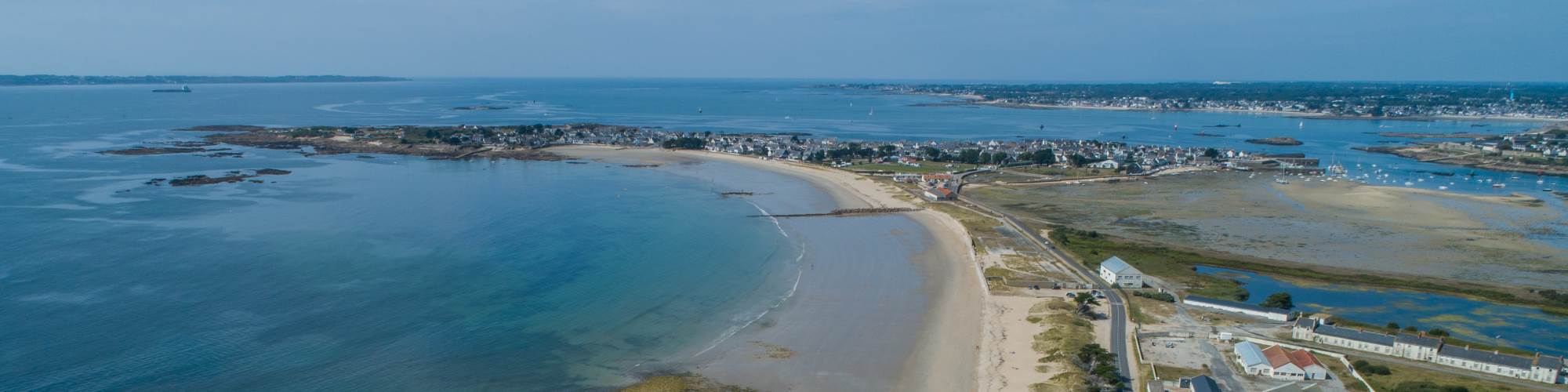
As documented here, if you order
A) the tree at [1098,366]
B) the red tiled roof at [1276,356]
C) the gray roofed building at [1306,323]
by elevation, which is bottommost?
the tree at [1098,366]

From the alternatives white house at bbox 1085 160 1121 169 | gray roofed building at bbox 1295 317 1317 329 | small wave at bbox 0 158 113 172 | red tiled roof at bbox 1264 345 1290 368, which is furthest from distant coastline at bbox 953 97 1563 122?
small wave at bbox 0 158 113 172

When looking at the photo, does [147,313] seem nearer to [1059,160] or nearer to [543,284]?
[543,284]

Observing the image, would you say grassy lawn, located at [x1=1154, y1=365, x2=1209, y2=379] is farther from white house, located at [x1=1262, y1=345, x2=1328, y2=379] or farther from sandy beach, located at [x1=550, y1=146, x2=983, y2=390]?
sandy beach, located at [x1=550, y1=146, x2=983, y2=390]

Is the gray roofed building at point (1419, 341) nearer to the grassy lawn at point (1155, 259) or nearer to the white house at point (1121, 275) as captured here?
the grassy lawn at point (1155, 259)

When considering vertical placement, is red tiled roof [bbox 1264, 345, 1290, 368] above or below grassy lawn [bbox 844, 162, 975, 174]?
below

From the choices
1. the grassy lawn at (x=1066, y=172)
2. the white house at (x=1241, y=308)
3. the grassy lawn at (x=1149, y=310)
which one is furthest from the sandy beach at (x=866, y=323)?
the grassy lawn at (x=1066, y=172)

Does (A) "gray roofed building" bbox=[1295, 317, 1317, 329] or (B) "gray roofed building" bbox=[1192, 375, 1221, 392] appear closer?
(B) "gray roofed building" bbox=[1192, 375, 1221, 392]
